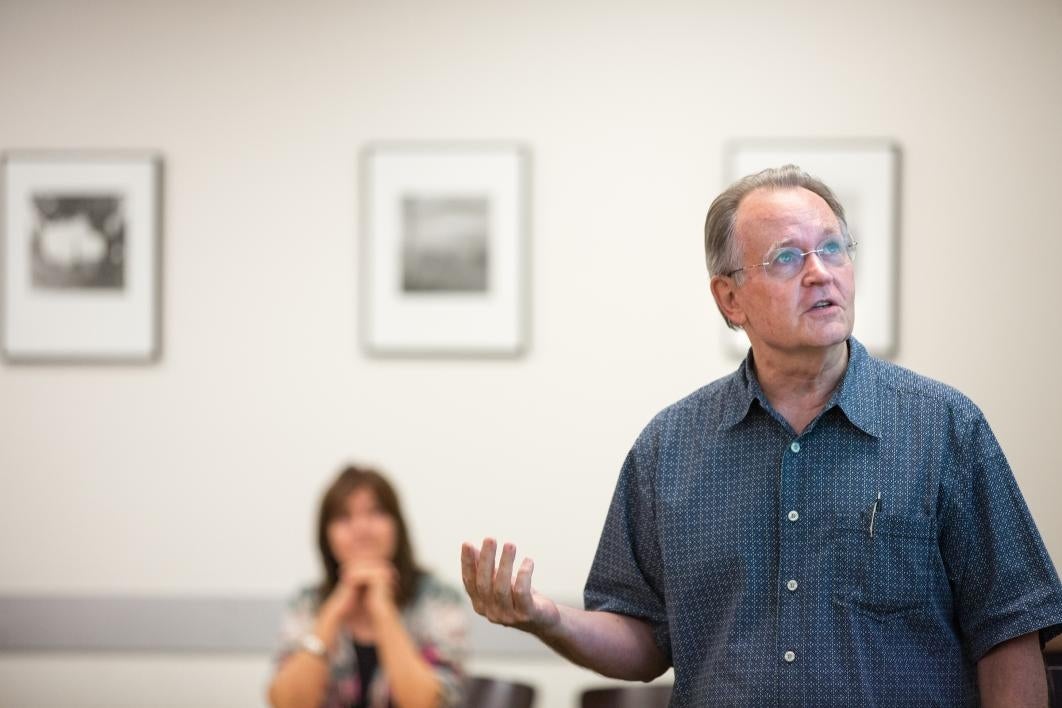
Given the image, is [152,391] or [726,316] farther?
[152,391]

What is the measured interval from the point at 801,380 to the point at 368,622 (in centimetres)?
185

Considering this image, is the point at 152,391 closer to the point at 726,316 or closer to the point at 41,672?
the point at 41,672

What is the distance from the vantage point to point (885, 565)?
5.47 feet

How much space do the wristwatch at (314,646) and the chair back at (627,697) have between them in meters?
0.70

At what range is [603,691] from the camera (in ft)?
10.00

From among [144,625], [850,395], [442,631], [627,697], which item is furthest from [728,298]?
[144,625]

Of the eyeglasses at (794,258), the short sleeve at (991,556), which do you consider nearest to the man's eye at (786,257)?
the eyeglasses at (794,258)

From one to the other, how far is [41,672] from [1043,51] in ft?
12.8

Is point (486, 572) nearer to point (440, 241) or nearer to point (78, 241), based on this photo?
point (440, 241)

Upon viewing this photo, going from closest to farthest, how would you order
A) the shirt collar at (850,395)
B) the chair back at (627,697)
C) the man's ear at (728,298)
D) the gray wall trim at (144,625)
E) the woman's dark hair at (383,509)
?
the shirt collar at (850,395), the man's ear at (728,298), the chair back at (627,697), the woman's dark hair at (383,509), the gray wall trim at (144,625)

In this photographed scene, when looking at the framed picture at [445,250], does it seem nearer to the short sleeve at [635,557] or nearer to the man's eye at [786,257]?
the short sleeve at [635,557]

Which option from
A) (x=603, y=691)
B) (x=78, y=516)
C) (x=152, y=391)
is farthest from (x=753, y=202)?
(x=78, y=516)

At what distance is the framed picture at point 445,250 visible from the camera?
12.9 feet

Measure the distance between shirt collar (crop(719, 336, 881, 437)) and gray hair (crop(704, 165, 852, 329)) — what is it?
96 mm
